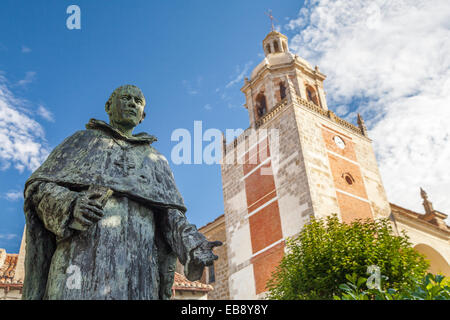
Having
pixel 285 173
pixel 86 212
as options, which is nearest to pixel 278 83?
pixel 285 173

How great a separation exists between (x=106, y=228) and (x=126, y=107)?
0.92 meters

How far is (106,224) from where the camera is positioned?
2.30 meters

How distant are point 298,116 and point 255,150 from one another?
3.13 m

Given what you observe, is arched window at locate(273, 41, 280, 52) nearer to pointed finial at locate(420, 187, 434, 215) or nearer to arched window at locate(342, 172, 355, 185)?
arched window at locate(342, 172, 355, 185)

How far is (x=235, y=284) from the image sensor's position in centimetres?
2056

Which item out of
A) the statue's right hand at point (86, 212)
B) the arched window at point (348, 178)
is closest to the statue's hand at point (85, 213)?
the statue's right hand at point (86, 212)

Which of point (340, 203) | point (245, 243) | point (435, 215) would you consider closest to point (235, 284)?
point (245, 243)

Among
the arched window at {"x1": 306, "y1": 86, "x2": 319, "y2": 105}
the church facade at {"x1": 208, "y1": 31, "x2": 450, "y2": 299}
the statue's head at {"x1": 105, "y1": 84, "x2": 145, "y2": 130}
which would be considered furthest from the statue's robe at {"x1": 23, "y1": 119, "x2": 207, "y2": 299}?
the arched window at {"x1": 306, "y1": 86, "x2": 319, "y2": 105}

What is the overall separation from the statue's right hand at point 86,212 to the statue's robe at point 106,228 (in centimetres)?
5

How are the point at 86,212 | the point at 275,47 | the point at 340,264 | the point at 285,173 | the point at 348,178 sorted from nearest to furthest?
1. the point at 86,212
2. the point at 340,264
3. the point at 285,173
4. the point at 348,178
5. the point at 275,47

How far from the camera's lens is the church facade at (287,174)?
61.4ft

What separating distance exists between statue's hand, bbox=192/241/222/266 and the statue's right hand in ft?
1.83

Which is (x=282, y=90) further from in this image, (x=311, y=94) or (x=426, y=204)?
(x=426, y=204)
